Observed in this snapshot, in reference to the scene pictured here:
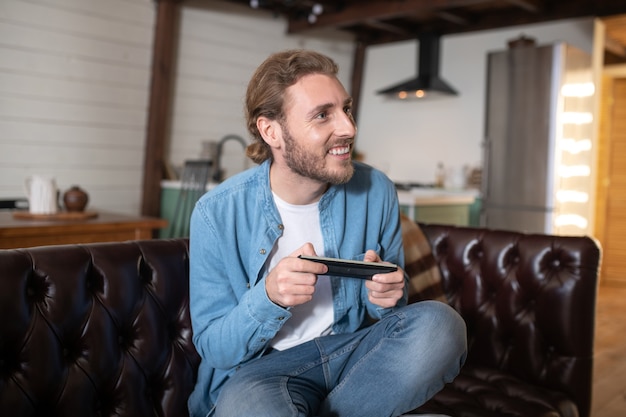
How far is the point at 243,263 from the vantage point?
1524 millimetres

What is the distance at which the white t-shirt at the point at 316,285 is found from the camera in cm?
152

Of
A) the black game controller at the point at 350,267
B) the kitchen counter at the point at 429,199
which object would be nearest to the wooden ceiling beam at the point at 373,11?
the kitchen counter at the point at 429,199

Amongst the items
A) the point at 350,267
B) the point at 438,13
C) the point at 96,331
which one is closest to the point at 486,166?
the point at 438,13

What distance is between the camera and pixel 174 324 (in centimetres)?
160

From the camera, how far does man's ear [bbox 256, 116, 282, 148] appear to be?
1.57m

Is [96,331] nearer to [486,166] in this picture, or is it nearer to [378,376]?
[378,376]

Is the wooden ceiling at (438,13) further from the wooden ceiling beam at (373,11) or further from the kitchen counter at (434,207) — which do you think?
the kitchen counter at (434,207)

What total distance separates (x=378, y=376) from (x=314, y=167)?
0.52m

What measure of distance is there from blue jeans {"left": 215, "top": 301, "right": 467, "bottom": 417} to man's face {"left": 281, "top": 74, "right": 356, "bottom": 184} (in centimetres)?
39

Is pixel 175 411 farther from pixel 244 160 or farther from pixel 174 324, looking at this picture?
pixel 244 160

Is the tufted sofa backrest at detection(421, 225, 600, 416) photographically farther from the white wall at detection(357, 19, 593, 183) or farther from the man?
the white wall at detection(357, 19, 593, 183)

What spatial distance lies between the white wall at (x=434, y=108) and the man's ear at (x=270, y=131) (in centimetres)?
449

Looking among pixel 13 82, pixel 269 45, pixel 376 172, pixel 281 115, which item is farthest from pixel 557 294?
Answer: pixel 269 45

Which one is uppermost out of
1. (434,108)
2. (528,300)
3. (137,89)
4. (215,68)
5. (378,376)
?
(215,68)
